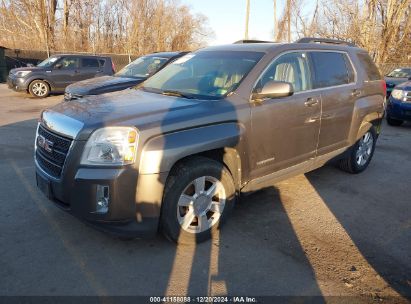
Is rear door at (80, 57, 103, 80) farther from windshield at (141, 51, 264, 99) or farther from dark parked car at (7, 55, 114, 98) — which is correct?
windshield at (141, 51, 264, 99)

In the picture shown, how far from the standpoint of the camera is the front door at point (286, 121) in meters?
3.78

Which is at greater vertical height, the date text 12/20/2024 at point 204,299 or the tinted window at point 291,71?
the tinted window at point 291,71

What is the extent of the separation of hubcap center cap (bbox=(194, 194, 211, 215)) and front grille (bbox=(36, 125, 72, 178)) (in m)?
1.25

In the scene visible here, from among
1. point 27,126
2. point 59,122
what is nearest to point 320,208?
point 59,122

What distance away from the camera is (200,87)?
3957mm

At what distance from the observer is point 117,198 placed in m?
2.95

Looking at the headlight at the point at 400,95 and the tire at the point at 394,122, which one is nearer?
the headlight at the point at 400,95

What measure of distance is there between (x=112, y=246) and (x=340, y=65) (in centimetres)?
375

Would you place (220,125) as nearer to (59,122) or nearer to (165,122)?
(165,122)

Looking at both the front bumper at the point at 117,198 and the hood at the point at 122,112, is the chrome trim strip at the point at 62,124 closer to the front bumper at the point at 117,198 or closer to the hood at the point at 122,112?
the hood at the point at 122,112

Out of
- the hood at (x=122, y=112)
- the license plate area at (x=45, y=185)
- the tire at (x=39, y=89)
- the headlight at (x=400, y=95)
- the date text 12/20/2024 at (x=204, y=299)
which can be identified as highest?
the hood at (x=122, y=112)

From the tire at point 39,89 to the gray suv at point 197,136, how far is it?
10891mm

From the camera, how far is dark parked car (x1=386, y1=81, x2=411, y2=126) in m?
9.66

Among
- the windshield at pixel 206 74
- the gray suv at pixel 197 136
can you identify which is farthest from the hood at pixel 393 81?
the windshield at pixel 206 74
